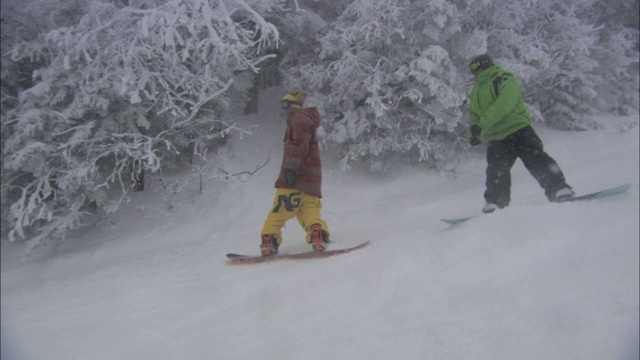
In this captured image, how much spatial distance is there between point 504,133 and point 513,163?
0.33 metres

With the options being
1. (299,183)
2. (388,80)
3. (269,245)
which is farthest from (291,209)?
(388,80)

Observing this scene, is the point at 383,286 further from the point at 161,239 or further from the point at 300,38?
the point at 300,38

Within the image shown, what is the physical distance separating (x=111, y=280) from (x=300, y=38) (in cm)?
624

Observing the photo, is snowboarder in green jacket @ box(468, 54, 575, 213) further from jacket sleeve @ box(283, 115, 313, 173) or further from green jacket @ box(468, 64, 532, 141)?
jacket sleeve @ box(283, 115, 313, 173)

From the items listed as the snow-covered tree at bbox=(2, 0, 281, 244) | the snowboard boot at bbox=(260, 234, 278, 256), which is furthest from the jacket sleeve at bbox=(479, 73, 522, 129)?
the snow-covered tree at bbox=(2, 0, 281, 244)

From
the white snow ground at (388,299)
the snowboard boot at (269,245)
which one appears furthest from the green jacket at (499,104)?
the snowboard boot at (269,245)

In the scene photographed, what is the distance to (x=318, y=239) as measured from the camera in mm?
4434

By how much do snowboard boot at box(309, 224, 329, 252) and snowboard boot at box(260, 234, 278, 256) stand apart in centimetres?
45

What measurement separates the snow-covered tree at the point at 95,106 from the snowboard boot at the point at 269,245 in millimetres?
2860

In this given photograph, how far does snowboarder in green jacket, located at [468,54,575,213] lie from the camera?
168 inches

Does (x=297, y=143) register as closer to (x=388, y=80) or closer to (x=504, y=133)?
(x=504, y=133)

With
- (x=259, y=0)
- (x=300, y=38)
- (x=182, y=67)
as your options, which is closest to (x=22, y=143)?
(x=182, y=67)

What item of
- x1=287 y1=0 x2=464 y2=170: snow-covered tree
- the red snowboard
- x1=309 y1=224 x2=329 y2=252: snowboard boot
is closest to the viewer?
the red snowboard

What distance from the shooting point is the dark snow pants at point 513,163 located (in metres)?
4.19
